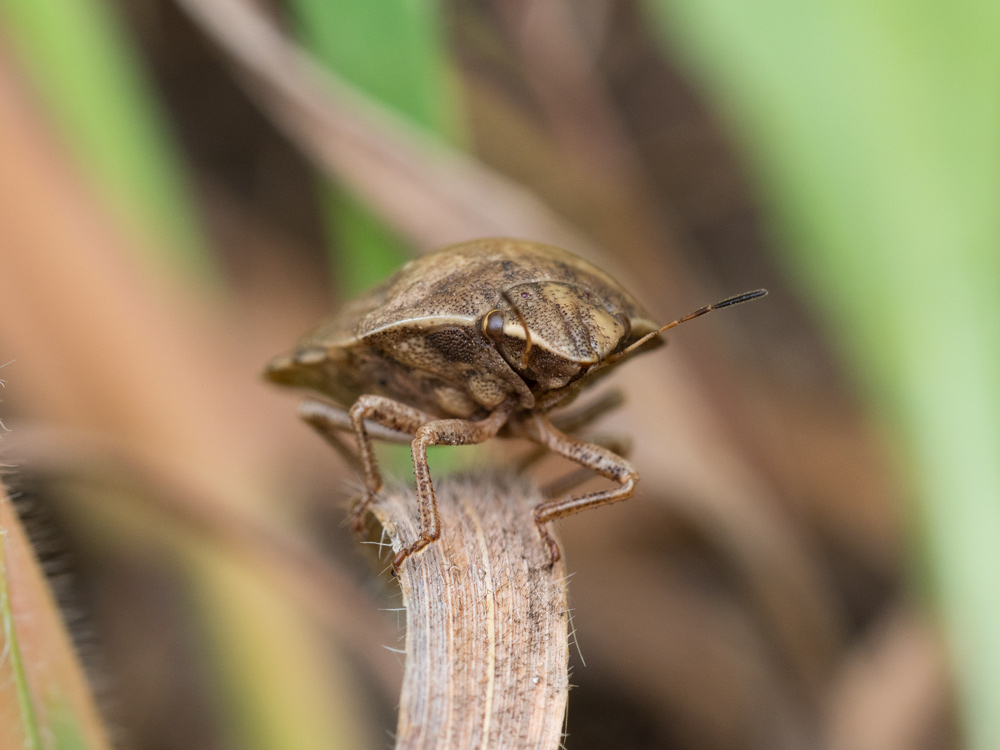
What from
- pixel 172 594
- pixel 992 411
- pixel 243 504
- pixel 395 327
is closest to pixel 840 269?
pixel 992 411

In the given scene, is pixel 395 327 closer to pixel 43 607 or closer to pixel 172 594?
pixel 43 607

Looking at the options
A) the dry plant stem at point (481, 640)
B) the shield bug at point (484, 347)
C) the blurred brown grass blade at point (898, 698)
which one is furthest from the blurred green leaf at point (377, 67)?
the blurred brown grass blade at point (898, 698)

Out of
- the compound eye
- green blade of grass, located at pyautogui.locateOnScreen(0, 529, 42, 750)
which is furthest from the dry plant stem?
green blade of grass, located at pyautogui.locateOnScreen(0, 529, 42, 750)

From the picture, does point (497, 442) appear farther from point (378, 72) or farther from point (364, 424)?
point (378, 72)

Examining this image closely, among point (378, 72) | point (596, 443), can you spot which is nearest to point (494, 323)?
point (596, 443)

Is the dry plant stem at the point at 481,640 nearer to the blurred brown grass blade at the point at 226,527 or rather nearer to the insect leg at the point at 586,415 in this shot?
the insect leg at the point at 586,415

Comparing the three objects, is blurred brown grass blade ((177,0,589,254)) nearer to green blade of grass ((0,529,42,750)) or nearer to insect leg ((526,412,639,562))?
insect leg ((526,412,639,562))
